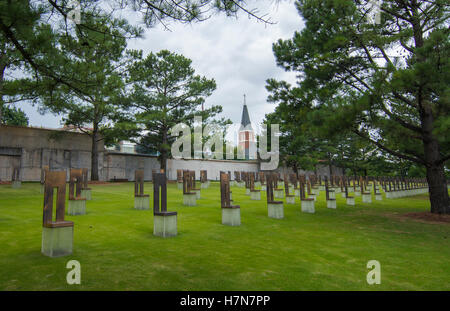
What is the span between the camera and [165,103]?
1995 cm

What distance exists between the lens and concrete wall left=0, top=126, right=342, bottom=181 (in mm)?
18375

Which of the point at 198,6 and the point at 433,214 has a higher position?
the point at 198,6

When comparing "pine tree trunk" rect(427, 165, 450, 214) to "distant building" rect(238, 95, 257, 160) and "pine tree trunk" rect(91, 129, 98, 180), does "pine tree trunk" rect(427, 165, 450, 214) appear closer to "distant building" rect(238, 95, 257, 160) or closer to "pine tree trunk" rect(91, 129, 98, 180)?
"pine tree trunk" rect(91, 129, 98, 180)

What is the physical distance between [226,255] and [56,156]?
19.8 metres

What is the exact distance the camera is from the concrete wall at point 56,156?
723 inches

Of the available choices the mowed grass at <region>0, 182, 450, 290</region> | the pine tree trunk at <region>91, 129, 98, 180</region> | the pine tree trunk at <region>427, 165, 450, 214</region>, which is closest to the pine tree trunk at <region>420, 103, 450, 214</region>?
the pine tree trunk at <region>427, 165, 450, 214</region>

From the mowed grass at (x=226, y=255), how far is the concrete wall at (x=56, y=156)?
14.2 m

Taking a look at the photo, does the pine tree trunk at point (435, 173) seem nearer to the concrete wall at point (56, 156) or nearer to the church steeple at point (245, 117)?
the concrete wall at point (56, 156)

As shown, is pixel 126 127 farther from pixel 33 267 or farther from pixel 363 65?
pixel 33 267

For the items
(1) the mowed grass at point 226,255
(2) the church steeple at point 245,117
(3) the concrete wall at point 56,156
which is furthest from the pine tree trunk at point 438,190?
(2) the church steeple at point 245,117

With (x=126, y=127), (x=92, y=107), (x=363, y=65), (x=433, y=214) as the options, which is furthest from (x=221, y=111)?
(x=433, y=214)

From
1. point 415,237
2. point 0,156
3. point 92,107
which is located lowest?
point 415,237

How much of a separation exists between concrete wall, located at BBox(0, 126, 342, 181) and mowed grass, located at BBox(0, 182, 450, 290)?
14.2 metres
